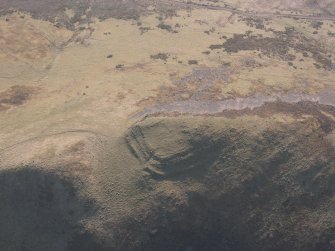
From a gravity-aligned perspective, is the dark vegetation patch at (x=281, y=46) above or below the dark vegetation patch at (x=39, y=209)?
above

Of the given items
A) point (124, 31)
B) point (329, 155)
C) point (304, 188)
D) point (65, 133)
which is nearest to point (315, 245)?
point (304, 188)

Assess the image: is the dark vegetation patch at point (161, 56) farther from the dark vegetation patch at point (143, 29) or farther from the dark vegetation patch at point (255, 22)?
the dark vegetation patch at point (255, 22)

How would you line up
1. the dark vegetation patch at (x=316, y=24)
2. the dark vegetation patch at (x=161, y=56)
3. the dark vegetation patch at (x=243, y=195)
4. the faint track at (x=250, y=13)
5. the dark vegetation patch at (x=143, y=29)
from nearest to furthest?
the dark vegetation patch at (x=243, y=195) → the dark vegetation patch at (x=161, y=56) → the dark vegetation patch at (x=143, y=29) → the dark vegetation patch at (x=316, y=24) → the faint track at (x=250, y=13)

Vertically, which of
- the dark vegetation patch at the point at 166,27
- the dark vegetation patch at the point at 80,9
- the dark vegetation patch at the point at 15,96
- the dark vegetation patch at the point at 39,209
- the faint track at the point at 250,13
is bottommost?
the dark vegetation patch at the point at 39,209

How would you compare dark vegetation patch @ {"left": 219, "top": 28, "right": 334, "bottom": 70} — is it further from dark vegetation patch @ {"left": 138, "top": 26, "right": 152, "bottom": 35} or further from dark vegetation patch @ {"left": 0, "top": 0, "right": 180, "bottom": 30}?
dark vegetation patch @ {"left": 0, "top": 0, "right": 180, "bottom": 30}

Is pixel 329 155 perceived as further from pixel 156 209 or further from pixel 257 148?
pixel 156 209

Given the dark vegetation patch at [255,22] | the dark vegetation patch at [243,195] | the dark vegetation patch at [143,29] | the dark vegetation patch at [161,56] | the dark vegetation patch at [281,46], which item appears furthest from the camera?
the dark vegetation patch at [255,22]

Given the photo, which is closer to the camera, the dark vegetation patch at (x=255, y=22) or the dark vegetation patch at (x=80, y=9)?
the dark vegetation patch at (x=80, y=9)

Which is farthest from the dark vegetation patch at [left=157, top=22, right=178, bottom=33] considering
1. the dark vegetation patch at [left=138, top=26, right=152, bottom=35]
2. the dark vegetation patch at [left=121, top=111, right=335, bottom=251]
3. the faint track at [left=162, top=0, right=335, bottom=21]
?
the dark vegetation patch at [left=121, top=111, right=335, bottom=251]

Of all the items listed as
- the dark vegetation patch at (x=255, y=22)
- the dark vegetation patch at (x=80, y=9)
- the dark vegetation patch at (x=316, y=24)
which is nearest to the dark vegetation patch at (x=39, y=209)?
the dark vegetation patch at (x=80, y=9)
